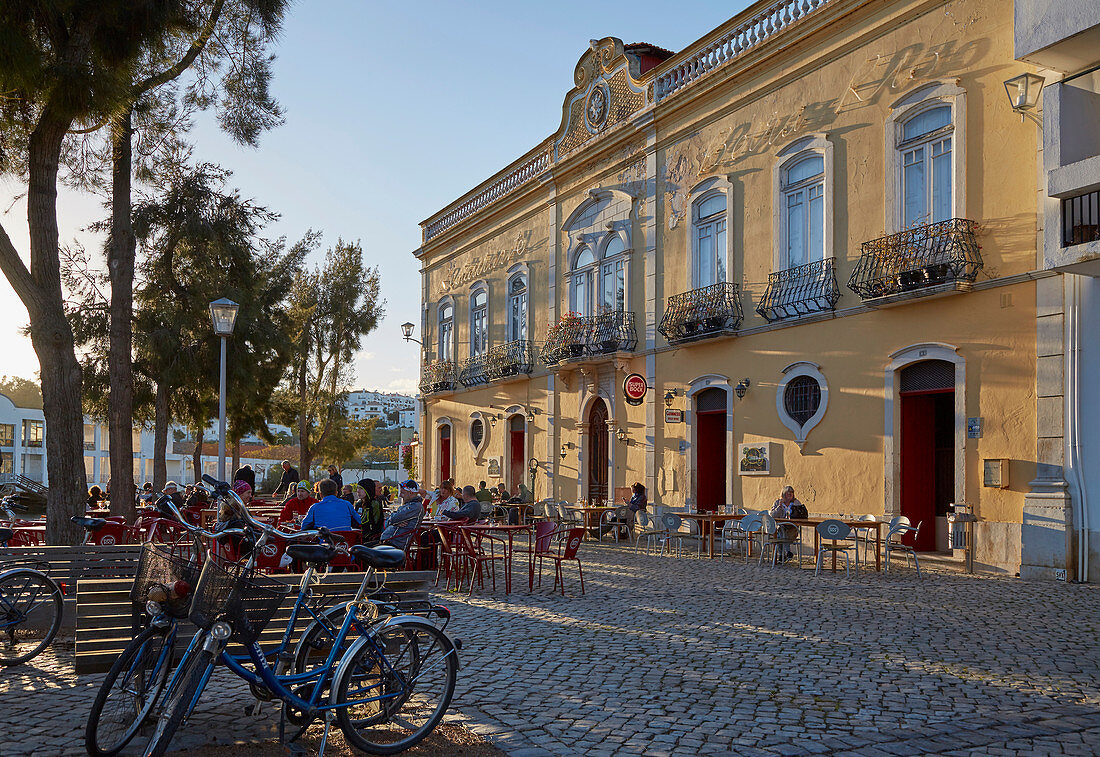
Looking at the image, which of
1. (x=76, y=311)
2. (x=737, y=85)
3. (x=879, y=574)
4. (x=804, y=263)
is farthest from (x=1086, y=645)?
(x=76, y=311)

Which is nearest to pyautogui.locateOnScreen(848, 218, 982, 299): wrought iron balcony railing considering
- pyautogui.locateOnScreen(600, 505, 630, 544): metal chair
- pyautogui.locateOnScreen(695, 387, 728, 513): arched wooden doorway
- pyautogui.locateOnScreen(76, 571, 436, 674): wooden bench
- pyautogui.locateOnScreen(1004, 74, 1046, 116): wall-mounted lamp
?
pyautogui.locateOnScreen(1004, 74, 1046, 116): wall-mounted lamp

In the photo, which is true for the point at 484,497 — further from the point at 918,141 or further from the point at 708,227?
the point at 918,141

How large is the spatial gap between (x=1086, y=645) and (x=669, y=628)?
3.31 meters

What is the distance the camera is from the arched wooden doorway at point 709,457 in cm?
1869

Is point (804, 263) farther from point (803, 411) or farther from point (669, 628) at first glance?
point (669, 628)

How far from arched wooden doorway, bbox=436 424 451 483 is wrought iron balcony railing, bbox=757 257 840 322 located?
15868 mm

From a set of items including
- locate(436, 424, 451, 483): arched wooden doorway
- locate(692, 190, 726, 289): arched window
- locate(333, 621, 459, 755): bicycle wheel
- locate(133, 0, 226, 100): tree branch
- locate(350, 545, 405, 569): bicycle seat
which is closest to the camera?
locate(333, 621, 459, 755): bicycle wheel

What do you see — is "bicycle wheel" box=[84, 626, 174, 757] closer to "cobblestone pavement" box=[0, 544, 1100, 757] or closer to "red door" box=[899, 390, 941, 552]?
"cobblestone pavement" box=[0, 544, 1100, 757]

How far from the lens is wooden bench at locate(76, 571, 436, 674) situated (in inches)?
187

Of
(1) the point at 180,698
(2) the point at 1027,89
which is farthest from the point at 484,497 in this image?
(1) the point at 180,698

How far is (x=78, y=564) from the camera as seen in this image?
7.15 m

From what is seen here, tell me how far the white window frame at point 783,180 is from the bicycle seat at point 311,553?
12.5 m

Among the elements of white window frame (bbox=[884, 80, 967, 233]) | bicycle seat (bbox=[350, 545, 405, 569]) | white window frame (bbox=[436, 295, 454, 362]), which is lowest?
bicycle seat (bbox=[350, 545, 405, 569])

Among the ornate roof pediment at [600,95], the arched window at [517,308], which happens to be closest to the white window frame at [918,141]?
the ornate roof pediment at [600,95]
